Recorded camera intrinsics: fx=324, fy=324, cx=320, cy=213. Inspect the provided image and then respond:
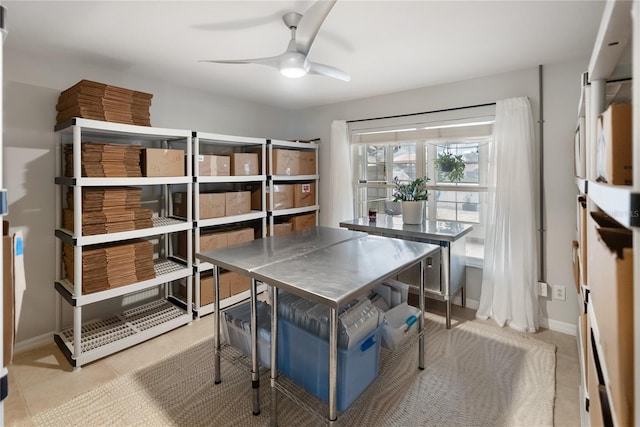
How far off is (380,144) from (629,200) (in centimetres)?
344

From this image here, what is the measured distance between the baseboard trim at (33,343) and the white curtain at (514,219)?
3901 millimetres

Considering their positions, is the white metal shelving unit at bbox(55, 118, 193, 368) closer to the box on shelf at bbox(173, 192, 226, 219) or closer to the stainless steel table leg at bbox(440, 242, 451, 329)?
the box on shelf at bbox(173, 192, 226, 219)

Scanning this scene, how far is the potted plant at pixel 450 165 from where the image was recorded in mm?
3408

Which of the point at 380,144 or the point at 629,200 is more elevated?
the point at 380,144

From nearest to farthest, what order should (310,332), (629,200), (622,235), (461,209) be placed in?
(629,200) < (622,235) < (310,332) < (461,209)

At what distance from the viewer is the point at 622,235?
82cm

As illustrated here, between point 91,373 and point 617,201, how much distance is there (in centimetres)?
298

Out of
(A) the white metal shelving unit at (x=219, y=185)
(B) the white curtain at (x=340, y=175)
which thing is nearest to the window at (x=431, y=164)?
(B) the white curtain at (x=340, y=175)

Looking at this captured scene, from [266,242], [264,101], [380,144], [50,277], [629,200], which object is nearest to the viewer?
[629,200]

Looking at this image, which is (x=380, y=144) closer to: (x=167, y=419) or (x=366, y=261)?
(x=366, y=261)

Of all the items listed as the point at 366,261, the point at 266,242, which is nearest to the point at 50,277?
the point at 266,242

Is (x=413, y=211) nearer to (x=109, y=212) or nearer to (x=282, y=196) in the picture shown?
(x=282, y=196)

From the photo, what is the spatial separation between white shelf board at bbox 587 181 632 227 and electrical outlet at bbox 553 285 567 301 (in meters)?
2.52

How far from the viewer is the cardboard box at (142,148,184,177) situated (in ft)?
8.82
